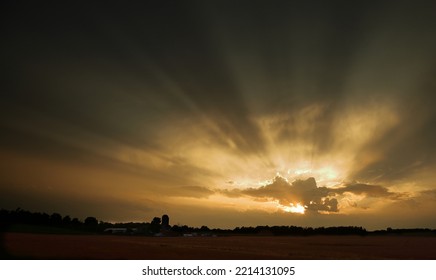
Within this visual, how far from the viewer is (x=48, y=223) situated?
14350 cm

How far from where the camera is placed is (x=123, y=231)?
6658 inches
